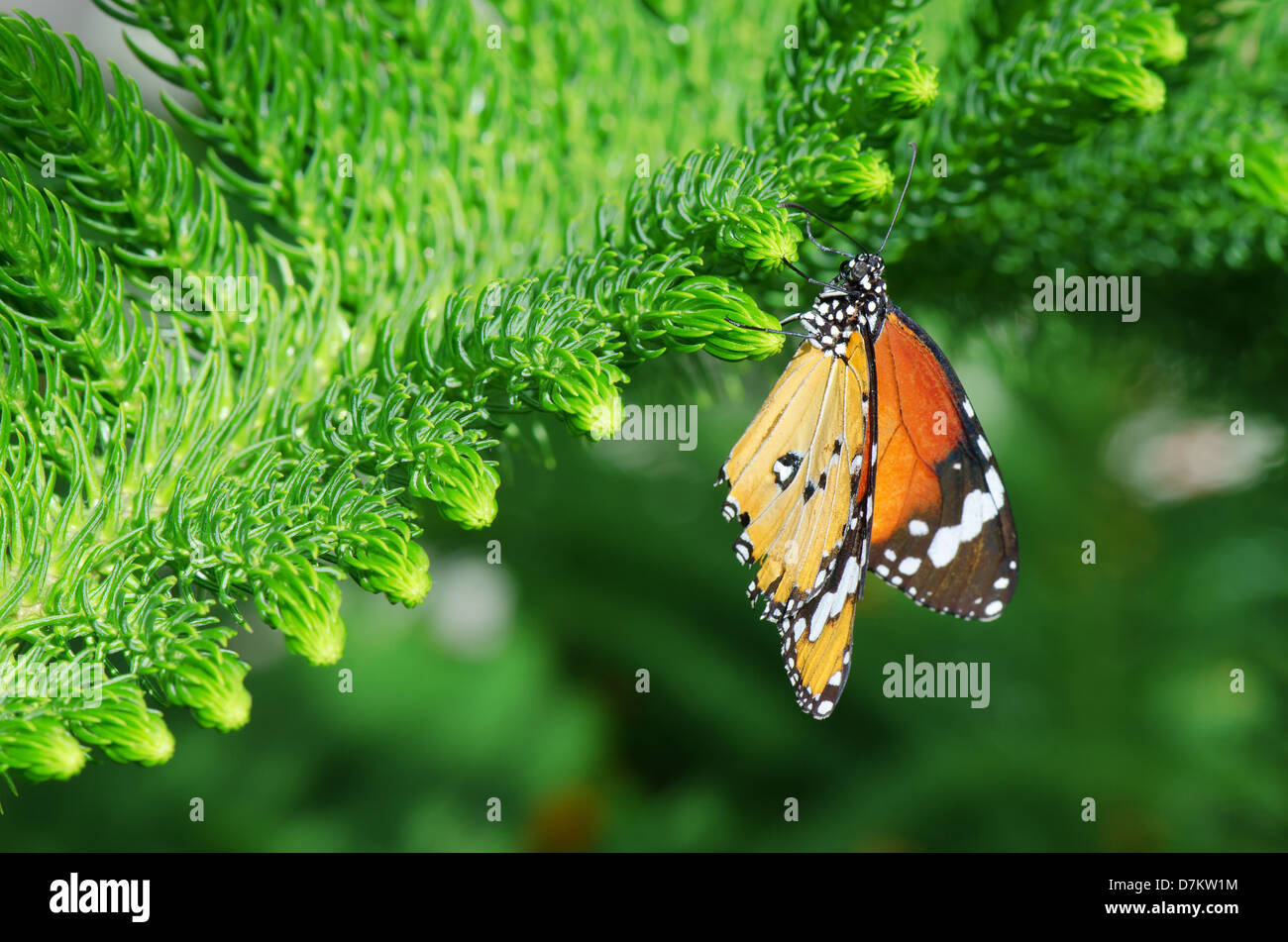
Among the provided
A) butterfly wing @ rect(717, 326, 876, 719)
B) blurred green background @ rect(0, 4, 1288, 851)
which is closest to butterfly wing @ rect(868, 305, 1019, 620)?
butterfly wing @ rect(717, 326, 876, 719)

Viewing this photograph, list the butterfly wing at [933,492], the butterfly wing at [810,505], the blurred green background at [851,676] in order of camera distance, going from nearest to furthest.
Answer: the butterfly wing at [810,505]
the butterfly wing at [933,492]
the blurred green background at [851,676]

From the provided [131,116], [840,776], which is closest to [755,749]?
[840,776]

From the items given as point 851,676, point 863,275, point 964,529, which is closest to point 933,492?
point 964,529

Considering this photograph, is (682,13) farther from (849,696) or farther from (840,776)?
(840,776)

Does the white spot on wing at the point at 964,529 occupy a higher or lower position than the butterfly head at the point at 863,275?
lower

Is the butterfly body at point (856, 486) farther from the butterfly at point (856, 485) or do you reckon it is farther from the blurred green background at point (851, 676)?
the blurred green background at point (851, 676)

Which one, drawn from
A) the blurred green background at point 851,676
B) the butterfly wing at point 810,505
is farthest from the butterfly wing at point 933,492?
the blurred green background at point 851,676
